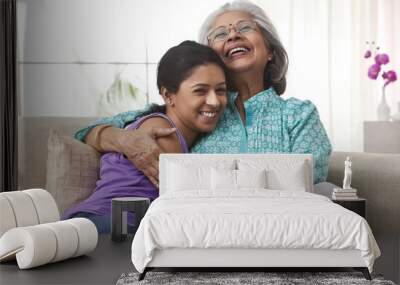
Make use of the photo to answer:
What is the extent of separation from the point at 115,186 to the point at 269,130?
60.9 inches

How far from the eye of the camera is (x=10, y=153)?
7039 mm

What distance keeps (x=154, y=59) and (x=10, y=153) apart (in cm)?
165

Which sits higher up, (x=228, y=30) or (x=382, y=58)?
(x=228, y=30)

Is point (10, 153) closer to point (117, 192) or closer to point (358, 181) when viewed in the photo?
point (117, 192)

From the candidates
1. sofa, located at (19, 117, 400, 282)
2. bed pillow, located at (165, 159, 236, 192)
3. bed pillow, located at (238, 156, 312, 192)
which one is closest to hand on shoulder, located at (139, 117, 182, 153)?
bed pillow, located at (165, 159, 236, 192)

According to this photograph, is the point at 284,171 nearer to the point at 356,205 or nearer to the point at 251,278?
the point at 356,205

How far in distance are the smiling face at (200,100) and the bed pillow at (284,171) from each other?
614mm

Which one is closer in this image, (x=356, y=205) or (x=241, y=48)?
(x=356, y=205)

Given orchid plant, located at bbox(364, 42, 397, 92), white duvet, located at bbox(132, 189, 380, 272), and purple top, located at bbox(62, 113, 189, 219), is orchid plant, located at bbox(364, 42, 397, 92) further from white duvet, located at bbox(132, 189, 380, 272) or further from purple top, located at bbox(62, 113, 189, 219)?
white duvet, located at bbox(132, 189, 380, 272)

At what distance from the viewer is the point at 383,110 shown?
711cm

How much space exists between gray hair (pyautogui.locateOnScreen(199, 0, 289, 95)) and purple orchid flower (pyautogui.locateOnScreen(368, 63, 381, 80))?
2.66 feet

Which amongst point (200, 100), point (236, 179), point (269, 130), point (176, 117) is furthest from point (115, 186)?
point (269, 130)

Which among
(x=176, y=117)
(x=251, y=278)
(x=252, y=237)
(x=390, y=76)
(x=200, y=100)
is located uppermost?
(x=390, y=76)

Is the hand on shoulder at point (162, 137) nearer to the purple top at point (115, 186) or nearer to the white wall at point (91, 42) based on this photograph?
the purple top at point (115, 186)
